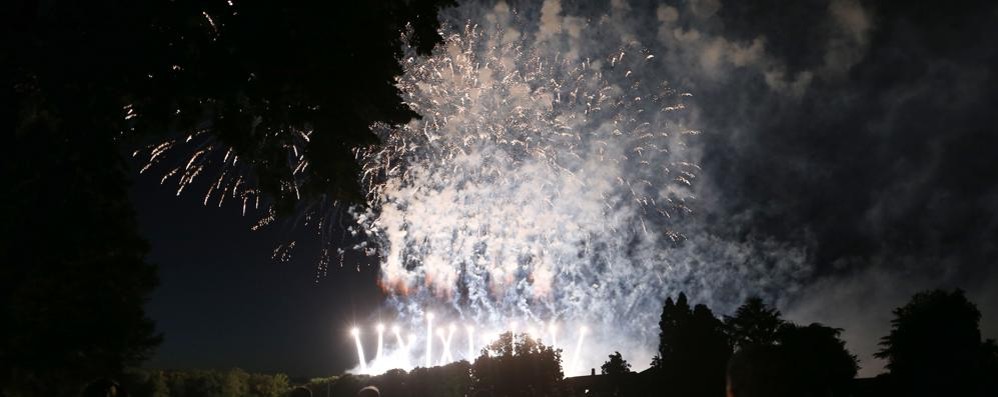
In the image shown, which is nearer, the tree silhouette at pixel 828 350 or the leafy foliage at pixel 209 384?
the tree silhouette at pixel 828 350

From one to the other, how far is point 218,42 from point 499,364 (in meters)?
42.1

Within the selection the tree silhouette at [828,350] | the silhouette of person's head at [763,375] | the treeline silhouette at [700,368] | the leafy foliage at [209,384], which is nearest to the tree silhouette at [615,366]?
the treeline silhouette at [700,368]

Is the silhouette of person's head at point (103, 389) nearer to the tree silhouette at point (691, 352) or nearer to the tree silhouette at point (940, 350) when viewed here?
the tree silhouette at point (940, 350)

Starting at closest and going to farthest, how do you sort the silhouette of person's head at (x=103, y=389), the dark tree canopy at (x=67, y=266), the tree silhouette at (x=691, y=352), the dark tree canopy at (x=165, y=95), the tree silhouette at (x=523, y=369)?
1. the silhouette of person's head at (x=103, y=389)
2. the dark tree canopy at (x=165, y=95)
3. the dark tree canopy at (x=67, y=266)
4. the tree silhouette at (x=691, y=352)
5. the tree silhouette at (x=523, y=369)

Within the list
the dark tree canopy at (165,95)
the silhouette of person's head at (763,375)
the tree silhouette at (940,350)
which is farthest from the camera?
the tree silhouette at (940,350)

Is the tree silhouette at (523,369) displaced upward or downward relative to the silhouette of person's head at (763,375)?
upward

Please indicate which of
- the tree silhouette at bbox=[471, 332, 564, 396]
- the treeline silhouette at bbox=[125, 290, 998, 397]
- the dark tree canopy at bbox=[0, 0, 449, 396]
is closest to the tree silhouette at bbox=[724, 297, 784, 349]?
the treeline silhouette at bbox=[125, 290, 998, 397]

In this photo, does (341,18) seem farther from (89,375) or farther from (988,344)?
(988,344)

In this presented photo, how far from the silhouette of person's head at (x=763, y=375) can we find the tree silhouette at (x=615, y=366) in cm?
5102

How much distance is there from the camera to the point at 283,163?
12188 mm

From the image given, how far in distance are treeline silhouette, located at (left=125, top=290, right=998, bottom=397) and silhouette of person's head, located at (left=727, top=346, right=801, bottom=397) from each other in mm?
14701

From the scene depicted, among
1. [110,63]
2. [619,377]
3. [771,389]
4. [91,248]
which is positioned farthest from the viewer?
[619,377]

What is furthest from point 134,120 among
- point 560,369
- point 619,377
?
point 619,377

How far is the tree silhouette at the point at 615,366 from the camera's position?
54.4 metres
